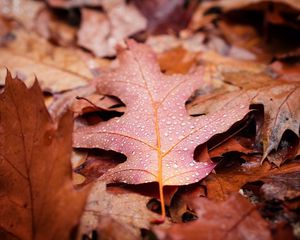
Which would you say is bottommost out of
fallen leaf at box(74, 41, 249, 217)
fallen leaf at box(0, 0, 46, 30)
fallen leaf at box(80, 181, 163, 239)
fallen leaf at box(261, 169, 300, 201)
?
fallen leaf at box(80, 181, 163, 239)

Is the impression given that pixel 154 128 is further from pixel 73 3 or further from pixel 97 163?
pixel 73 3

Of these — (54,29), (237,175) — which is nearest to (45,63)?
(54,29)

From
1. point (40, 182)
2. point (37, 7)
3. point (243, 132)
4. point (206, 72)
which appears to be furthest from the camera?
point (37, 7)

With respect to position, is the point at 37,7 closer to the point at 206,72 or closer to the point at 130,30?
the point at 130,30

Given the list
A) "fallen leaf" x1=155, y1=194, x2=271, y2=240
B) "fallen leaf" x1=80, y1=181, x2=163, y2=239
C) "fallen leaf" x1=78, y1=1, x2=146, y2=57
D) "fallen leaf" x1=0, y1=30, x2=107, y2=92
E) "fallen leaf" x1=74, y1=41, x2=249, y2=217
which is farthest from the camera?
"fallen leaf" x1=78, y1=1, x2=146, y2=57

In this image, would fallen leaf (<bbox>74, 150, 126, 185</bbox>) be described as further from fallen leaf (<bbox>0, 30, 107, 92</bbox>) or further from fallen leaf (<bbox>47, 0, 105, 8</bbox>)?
fallen leaf (<bbox>47, 0, 105, 8</bbox>)

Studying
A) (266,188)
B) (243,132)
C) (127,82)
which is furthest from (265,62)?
(266,188)

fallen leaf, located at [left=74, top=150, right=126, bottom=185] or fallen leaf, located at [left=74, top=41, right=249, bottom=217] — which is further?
fallen leaf, located at [left=74, top=150, right=126, bottom=185]

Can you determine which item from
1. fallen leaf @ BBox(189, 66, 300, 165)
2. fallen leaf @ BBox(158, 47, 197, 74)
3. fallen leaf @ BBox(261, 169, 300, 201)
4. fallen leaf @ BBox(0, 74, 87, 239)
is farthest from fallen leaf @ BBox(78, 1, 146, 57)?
fallen leaf @ BBox(261, 169, 300, 201)
